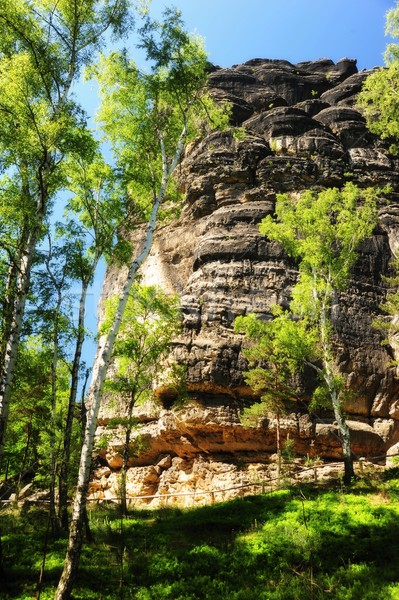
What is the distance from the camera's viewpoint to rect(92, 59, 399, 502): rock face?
1049 inches

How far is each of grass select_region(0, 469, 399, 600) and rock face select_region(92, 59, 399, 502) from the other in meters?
8.63

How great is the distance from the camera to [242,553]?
12.4 meters

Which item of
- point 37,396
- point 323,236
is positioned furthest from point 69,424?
point 323,236

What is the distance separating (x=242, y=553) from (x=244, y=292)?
65.8 ft

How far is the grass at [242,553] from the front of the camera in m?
10.2

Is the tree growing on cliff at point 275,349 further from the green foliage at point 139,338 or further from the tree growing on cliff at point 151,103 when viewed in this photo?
the tree growing on cliff at point 151,103

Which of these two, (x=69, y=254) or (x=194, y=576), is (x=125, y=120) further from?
(x=194, y=576)

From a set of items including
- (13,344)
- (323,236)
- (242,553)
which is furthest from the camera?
(323,236)

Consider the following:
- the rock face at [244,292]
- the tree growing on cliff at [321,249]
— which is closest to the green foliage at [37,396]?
the rock face at [244,292]

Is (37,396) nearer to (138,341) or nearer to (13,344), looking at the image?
(138,341)

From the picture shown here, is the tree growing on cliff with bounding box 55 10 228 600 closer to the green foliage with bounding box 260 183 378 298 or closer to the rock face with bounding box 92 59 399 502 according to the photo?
the rock face with bounding box 92 59 399 502

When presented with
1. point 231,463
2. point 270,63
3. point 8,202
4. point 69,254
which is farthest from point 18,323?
point 270,63

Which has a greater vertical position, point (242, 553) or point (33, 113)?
point (33, 113)

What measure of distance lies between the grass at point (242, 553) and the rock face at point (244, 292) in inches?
340
